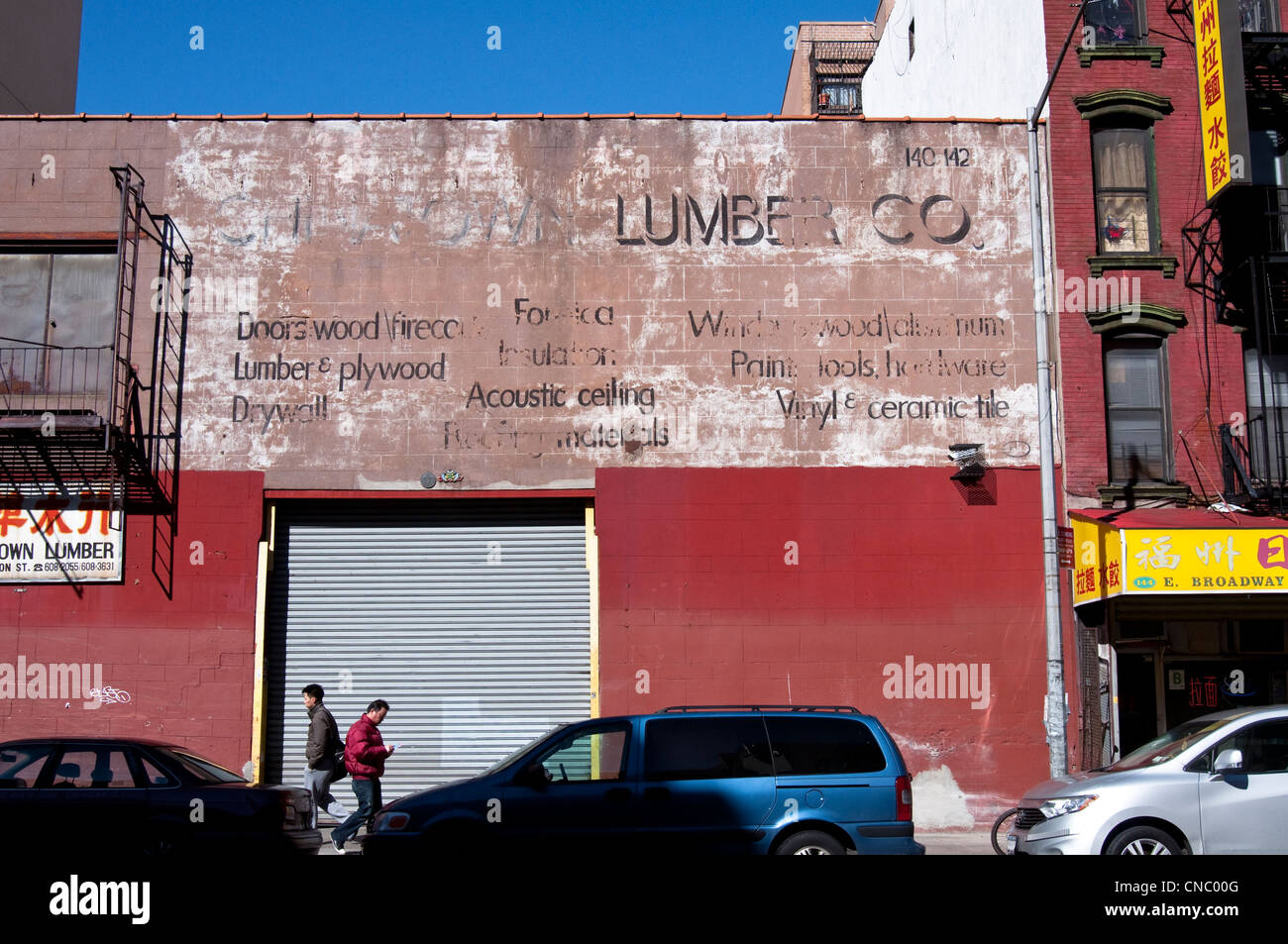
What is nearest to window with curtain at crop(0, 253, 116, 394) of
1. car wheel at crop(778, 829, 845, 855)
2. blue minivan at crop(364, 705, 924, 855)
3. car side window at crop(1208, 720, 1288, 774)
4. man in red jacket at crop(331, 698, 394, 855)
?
man in red jacket at crop(331, 698, 394, 855)

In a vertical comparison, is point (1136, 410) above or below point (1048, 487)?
above

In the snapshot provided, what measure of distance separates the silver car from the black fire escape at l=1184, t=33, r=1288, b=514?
629 cm

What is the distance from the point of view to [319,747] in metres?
13.0

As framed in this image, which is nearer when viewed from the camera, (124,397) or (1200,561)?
(1200,561)

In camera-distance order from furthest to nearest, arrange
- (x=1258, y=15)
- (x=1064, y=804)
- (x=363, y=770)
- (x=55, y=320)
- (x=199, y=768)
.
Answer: (x=1258, y=15) < (x=55, y=320) < (x=363, y=770) < (x=199, y=768) < (x=1064, y=804)

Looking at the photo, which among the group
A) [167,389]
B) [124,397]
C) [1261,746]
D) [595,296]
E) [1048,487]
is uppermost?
[595,296]

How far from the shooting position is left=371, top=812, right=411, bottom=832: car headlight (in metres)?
9.86

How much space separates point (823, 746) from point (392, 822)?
12.4 feet

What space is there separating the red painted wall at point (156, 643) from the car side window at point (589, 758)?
6.77 meters

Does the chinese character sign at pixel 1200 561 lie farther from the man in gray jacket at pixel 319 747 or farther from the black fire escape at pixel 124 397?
the black fire escape at pixel 124 397

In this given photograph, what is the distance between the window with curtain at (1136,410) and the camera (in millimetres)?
16266

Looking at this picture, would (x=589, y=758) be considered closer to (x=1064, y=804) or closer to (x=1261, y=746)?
(x=1064, y=804)

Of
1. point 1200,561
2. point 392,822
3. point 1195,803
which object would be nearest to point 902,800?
point 1195,803
